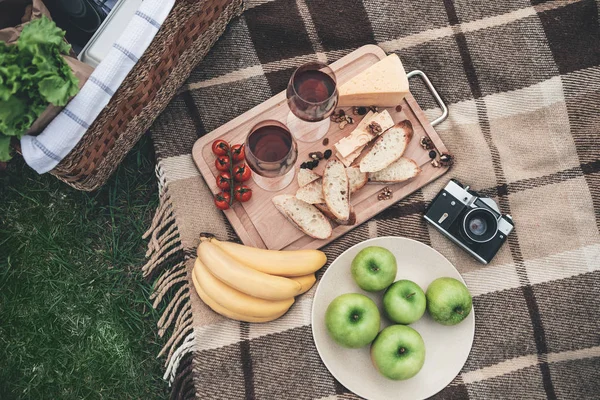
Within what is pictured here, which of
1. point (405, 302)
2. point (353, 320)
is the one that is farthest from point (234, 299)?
point (405, 302)

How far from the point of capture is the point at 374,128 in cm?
139

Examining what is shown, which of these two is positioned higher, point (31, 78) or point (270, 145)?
point (31, 78)

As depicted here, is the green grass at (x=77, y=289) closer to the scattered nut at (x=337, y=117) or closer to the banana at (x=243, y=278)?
the banana at (x=243, y=278)

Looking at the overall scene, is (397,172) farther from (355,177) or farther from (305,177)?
(305,177)

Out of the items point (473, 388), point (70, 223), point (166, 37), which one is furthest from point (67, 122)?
point (473, 388)

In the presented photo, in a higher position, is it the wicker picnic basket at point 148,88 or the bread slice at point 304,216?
the wicker picnic basket at point 148,88

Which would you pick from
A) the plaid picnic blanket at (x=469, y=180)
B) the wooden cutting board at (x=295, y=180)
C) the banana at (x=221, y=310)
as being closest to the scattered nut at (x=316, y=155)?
the wooden cutting board at (x=295, y=180)

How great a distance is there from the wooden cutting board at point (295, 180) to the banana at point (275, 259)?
72 mm

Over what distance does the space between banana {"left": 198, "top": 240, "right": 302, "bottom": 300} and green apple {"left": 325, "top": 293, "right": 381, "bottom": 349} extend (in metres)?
0.12

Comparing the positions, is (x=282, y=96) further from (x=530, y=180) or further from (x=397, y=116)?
(x=530, y=180)

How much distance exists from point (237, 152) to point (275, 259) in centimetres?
31

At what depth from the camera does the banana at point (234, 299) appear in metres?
1.29

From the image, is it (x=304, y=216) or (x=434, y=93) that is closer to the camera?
(x=304, y=216)

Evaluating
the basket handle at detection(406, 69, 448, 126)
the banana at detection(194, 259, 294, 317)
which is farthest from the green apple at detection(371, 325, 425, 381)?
the basket handle at detection(406, 69, 448, 126)
